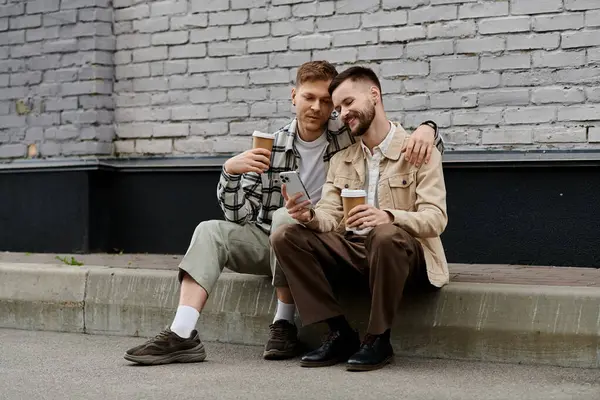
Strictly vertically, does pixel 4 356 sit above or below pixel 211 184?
below

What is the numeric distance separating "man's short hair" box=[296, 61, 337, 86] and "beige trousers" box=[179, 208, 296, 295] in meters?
0.65

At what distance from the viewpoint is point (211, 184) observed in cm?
786

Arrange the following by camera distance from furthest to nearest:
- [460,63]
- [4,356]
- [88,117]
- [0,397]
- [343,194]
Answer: [88,117], [460,63], [4,356], [343,194], [0,397]

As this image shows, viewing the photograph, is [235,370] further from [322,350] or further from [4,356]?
[4,356]

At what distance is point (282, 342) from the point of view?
518cm

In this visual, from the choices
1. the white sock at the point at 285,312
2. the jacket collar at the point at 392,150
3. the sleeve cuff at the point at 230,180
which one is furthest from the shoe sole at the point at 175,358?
the jacket collar at the point at 392,150

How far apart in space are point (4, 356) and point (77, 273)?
3.45ft

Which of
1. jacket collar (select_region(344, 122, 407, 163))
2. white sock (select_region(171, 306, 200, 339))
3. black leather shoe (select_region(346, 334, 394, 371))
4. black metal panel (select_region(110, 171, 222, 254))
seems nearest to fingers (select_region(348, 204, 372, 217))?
jacket collar (select_region(344, 122, 407, 163))

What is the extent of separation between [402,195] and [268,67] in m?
3.01

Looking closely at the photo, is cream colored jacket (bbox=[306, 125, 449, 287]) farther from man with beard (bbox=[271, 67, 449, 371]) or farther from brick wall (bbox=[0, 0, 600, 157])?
brick wall (bbox=[0, 0, 600, 157])

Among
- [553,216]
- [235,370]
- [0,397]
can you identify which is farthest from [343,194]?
[553,216]

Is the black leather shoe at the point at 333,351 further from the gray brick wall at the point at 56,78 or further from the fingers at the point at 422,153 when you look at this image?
the gray brick wall at the point at 56,78

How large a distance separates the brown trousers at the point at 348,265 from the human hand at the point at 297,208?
0.13 m

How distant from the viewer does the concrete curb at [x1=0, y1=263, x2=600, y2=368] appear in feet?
15.9
